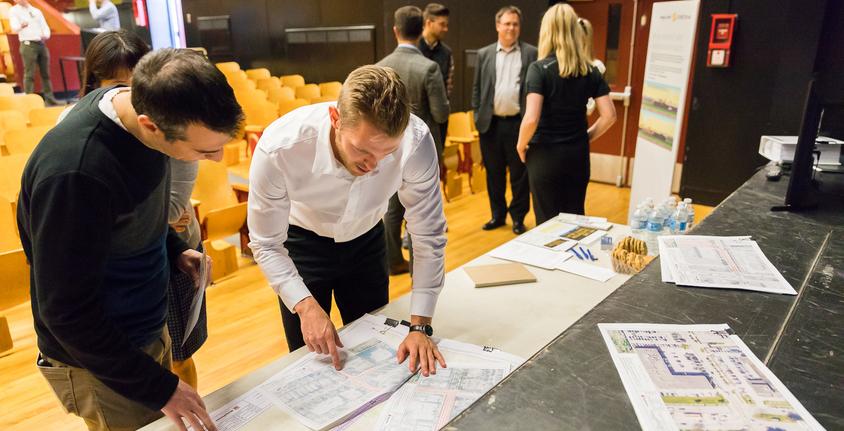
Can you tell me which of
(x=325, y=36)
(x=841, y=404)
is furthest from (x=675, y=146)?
(x=325, y=36)

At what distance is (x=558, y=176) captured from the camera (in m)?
3.20

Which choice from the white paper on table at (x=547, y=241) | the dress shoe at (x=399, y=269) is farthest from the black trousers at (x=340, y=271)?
the dress shoe at (x=399, y=269)

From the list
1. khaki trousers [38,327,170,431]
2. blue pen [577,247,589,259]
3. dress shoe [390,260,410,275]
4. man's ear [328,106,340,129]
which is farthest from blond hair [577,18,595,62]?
khaki trousers [38,327,170,431]

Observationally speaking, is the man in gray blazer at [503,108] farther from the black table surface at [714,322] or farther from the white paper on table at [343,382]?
the white paper on table at [343,382]

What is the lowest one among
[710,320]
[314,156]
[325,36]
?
[710,320]

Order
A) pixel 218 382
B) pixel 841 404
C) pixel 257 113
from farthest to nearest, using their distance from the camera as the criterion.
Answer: pixel 257 113 → pixel 218 382 → pixel 841 404

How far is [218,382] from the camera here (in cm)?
251

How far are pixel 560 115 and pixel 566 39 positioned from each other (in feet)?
1.34

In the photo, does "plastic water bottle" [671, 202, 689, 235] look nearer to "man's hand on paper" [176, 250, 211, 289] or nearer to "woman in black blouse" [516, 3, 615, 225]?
"woman in black blouse" [516, 3, 615, 225]

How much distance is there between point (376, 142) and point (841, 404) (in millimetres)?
938

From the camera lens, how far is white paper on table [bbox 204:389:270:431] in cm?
117

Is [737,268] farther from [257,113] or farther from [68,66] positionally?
[68,66]

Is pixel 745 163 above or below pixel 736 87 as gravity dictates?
below

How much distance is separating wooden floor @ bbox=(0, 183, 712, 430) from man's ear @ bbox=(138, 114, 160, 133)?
69.5 inches
